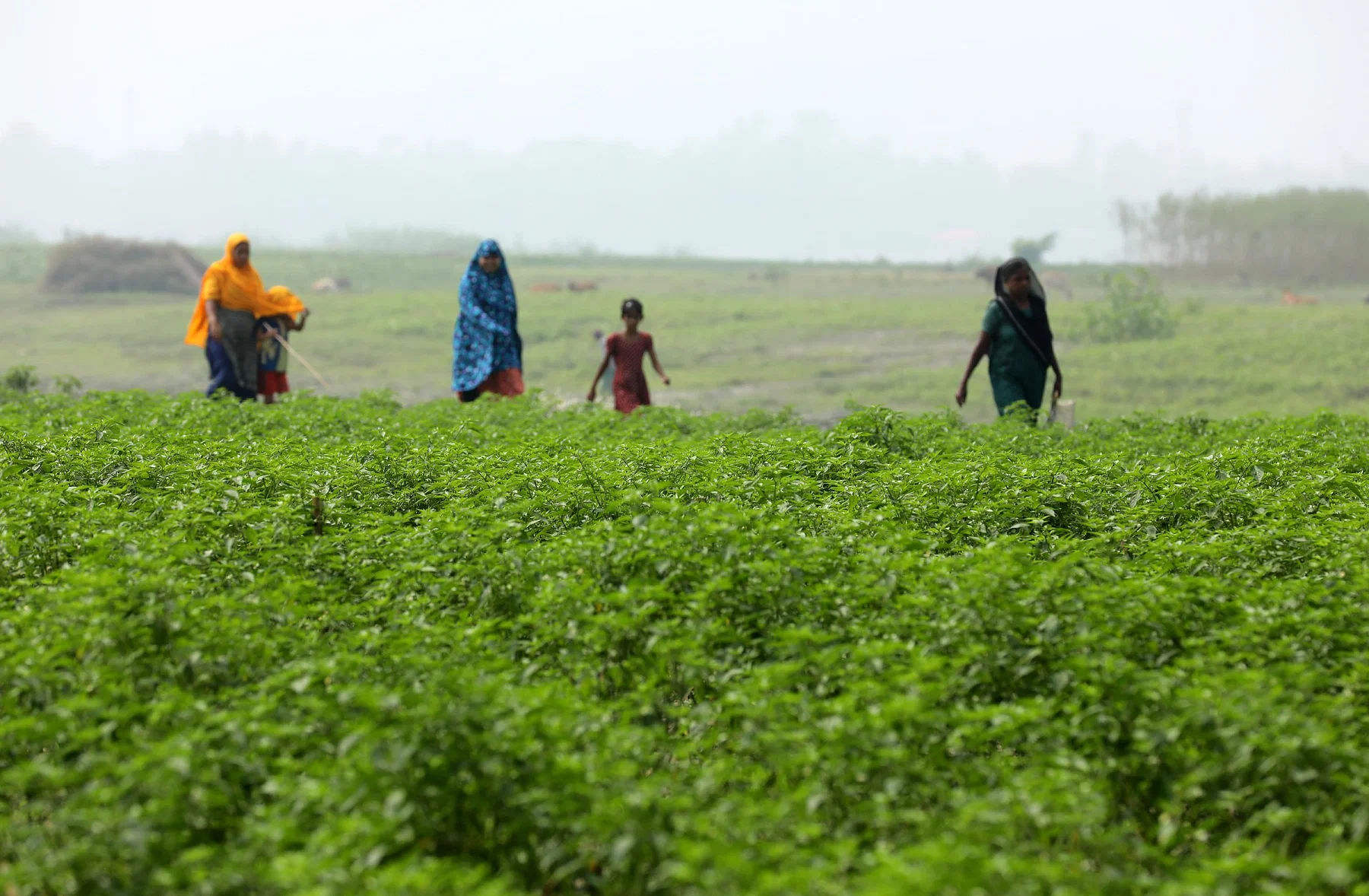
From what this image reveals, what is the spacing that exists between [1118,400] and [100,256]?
35997mm

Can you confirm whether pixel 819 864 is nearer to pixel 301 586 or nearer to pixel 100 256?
pixel 301 586

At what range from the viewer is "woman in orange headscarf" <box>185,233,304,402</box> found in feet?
43.8

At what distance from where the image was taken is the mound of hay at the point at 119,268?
144 ft

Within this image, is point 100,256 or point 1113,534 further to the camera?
point 100,256

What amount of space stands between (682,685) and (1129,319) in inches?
1192

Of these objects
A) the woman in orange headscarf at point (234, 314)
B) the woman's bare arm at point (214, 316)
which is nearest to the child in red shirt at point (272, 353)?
the woman in orange headscarf at point (234, 314)

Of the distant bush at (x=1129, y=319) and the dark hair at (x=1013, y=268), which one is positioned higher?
the dark hair at (x=1013, y=268)

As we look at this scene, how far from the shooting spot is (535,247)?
425 feet

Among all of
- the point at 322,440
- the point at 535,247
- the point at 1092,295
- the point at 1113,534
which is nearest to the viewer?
the point at 1113,534

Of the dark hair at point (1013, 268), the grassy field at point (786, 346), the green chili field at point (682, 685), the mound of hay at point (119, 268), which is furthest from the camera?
the mound of hay at point (119, 268)

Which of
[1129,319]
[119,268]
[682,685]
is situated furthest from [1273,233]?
[682,685]

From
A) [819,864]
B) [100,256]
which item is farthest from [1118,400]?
[100,256]

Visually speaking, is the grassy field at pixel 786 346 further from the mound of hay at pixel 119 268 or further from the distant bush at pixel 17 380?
the distant bush at pixel 17 380

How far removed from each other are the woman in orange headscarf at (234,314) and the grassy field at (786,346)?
661 centimetres
